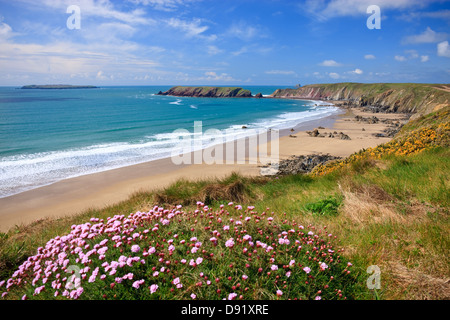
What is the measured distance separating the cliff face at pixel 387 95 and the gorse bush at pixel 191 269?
73.3 feet

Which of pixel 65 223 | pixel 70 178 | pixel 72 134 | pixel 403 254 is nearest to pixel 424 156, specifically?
pixel 403 254

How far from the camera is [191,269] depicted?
303 cm

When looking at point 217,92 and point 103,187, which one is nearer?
point 103,187

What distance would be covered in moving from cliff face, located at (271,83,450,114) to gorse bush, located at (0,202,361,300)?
22347 millimetres

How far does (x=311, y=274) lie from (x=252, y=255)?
73 cm

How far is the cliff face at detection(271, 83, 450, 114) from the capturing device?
66.4m

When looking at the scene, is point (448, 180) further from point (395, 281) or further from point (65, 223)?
point (65, 223)

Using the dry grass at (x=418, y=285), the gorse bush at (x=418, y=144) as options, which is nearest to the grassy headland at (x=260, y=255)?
the dry grass at (x=418, y=285)

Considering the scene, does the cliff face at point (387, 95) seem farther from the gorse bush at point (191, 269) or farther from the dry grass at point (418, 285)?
the gorse bush at point (191, 269)

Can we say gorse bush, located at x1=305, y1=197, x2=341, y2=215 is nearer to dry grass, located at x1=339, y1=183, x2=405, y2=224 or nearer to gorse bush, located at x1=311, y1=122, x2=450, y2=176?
dry grass, located at x1=339, y1=183, x2=405, y2=224

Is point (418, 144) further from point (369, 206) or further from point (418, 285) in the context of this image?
point (418, 285)

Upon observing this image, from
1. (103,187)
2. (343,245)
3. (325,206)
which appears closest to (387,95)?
(103,187)

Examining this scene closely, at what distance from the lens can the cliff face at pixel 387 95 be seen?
66.4 m

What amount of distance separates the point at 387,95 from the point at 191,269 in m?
107
